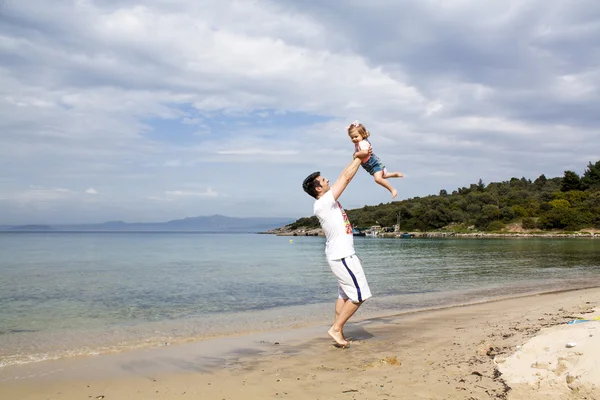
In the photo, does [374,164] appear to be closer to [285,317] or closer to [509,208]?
[285,317]

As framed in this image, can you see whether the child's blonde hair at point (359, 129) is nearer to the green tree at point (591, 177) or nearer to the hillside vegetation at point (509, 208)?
the hillside vegetation at point (509, 208)

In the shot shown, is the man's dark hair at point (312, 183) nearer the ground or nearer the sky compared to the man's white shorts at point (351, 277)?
nearer the sky

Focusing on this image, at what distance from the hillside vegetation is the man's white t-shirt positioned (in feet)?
330

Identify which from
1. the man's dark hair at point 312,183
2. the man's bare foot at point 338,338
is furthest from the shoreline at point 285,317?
the man's dark hair at point 312,183

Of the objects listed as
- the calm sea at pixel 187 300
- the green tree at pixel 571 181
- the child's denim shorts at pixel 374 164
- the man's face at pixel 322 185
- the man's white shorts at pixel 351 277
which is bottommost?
the calm sea at pixel 187 300

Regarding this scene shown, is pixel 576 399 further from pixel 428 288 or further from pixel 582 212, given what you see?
pixel 582 212

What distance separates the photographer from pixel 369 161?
6.75 meters

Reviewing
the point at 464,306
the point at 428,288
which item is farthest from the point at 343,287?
the point at 428,288

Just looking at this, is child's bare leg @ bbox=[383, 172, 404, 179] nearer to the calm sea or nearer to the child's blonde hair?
the child's blonde hair

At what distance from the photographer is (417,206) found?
436 feet

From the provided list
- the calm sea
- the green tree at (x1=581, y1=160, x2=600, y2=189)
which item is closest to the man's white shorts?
the calm sea

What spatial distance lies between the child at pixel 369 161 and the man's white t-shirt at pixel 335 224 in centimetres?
78

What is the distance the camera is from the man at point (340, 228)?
250 inches

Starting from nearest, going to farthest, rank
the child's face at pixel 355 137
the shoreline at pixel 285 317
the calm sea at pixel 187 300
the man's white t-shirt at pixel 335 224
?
the man's white t-shirt at pixel 335 224, the child's face at pixel 355 137, the shoreline at pixel 285 317, the calm sea at pixel 187 300
